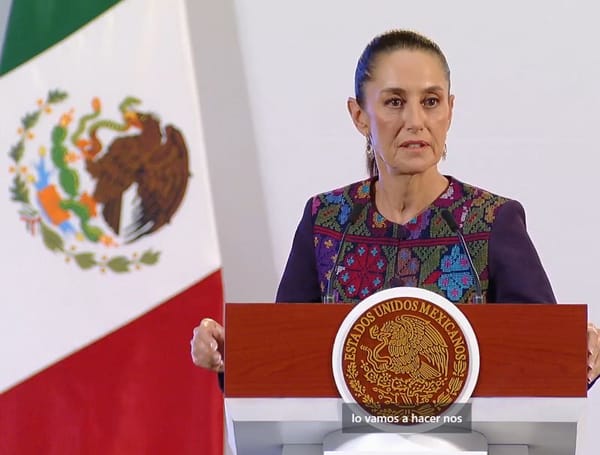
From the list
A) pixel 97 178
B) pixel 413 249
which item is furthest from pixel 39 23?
pixel 413 249

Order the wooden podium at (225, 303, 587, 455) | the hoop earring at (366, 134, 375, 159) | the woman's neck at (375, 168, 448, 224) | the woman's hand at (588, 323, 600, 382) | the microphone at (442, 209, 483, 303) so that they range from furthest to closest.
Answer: the hoop earring at (366, 134, 375, 159)
the woman's neck at (375, 168, 448, 224)
the microphone at (442, 209, 483, 303)
the woman's hand at (588, 323, 600, 382)
the wooden podium at (225, 303, 587, 455)

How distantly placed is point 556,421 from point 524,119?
1745 millimetres

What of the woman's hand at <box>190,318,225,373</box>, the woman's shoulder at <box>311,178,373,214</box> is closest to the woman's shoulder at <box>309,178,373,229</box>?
the woman's shoulder at <box>311,178,373,214</box>

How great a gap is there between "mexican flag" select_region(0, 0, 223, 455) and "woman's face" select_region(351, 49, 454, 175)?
1.00 metres

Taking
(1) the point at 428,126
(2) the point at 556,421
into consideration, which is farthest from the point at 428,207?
(2) the point at 556,421

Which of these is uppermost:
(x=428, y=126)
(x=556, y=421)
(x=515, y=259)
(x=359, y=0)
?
(x=359, y=0)

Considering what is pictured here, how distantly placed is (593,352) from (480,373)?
0.26 m

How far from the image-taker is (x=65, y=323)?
8.96ft

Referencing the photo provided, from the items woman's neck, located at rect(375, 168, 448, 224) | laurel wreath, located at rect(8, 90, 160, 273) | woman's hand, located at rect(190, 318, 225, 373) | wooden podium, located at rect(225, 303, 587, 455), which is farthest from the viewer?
laurel wreath, located at rect(8, 90, 160, 273)

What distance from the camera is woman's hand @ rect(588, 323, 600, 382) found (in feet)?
4.72

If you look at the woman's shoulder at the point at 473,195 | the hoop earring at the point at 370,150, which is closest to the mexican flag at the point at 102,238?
the hoop earring at the point at 370,150

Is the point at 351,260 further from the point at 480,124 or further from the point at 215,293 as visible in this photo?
the point at 480,124

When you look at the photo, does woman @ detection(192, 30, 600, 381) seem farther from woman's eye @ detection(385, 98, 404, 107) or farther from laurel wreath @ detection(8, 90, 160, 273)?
laurel wreath @ detection(8, 90, 160, 273)

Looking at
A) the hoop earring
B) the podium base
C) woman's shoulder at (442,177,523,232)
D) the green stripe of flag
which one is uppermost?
the green stripe of flag
